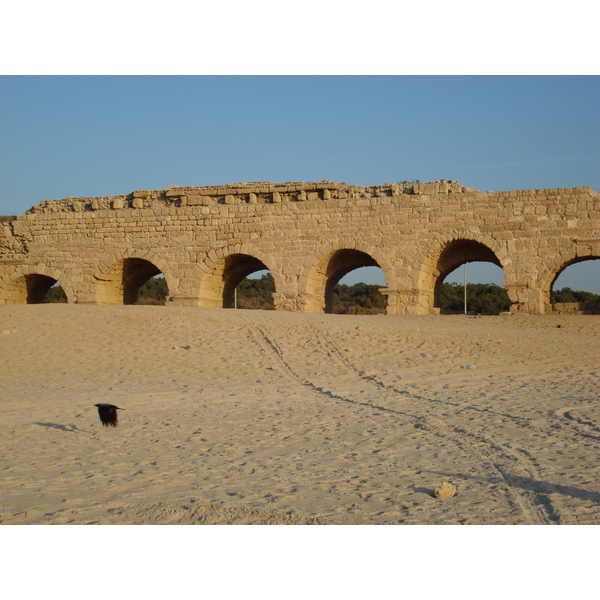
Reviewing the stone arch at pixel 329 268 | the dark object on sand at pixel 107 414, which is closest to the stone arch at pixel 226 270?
the stone arch at pixel 329 268

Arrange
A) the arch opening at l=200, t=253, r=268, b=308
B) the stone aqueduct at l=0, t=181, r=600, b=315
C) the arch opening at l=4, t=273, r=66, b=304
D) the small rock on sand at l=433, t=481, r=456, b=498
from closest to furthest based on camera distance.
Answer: the small rock on sand at l=433, t=481, r=456, b=498 → the stone aqueduct at l=0, t=181, r=600, b=315 → the arch opening at l=200, t=253, r=268, b=308 → the arch opening at l=4, t=273, r=66, b=304

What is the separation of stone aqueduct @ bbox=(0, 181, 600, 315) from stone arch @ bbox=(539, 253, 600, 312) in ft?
0.10

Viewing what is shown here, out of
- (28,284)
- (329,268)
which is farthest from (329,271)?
(28,284)

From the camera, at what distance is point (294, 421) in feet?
21.2

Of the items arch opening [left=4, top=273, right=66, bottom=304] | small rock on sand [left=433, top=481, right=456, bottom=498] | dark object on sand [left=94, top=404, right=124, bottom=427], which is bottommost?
small rock on sand [left=433, top=481, right=456, bottom=498]

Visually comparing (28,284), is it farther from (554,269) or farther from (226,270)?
(554,269)

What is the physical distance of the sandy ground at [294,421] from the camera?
4.02 meters

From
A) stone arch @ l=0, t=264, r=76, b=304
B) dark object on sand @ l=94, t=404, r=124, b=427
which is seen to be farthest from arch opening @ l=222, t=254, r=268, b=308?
dark object on sand @ l=94, t=404, r=124, b=427

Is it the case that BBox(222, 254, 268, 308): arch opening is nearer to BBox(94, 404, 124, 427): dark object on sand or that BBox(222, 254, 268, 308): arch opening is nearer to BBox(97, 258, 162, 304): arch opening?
BBox(97, 258, 162, 304): arch opening

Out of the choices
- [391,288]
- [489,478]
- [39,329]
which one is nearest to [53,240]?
[39,329]

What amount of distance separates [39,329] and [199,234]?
607cm

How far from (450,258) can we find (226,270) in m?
5.58

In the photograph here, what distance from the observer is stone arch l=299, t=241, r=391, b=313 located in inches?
632

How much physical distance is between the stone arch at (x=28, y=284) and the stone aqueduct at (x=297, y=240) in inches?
1.2
